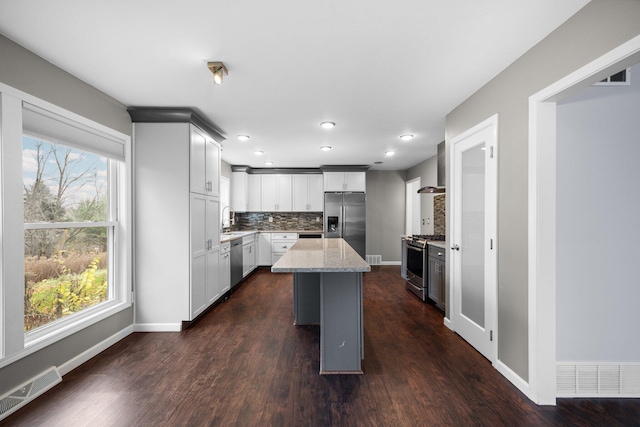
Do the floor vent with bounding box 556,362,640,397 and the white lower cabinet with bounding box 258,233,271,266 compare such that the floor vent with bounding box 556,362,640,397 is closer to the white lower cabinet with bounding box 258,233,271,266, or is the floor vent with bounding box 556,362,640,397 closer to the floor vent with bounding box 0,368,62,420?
the floor vent with bounding box 0,368,62,420

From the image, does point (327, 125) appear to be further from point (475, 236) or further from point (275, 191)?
point (275, 191)

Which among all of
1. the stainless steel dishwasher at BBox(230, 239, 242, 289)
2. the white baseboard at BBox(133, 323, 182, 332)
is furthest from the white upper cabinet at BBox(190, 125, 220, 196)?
the white baseboard at BBox(133, 323, 182, 332)

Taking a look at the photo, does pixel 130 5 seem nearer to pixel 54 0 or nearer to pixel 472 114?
pixel 54 0

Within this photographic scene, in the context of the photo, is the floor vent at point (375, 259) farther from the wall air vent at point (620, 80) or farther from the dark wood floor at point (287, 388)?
the wall air vent at point (620, 80)

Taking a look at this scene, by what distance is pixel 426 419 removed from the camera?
1.80m

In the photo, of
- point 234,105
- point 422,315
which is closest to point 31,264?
point 234,105

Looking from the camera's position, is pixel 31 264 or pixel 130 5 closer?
pixel 130 5

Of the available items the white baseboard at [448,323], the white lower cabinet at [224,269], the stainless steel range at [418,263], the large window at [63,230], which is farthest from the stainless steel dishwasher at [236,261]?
the white baseboard at [448,323]

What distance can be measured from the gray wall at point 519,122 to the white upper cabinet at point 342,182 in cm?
405

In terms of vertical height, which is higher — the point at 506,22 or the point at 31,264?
the point at 506,22

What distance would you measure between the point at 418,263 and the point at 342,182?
9.27 feet

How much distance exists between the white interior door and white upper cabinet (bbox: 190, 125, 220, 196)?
2873 millimetres

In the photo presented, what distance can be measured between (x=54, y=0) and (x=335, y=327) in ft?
8.76

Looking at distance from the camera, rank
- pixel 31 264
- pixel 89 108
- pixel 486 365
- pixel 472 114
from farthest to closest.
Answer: pixel 472 114
pixel 89 108
pixel 486 365
pixel 31 264
